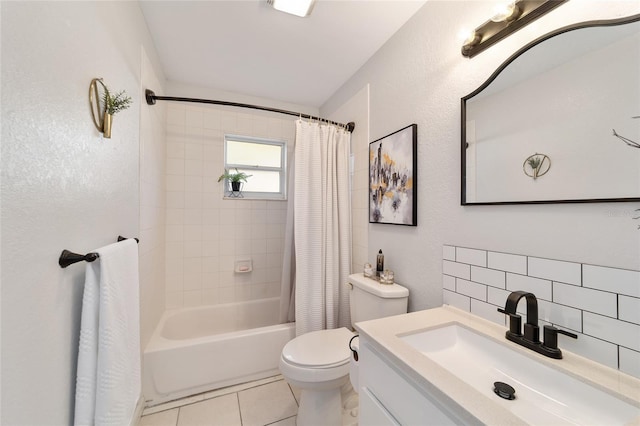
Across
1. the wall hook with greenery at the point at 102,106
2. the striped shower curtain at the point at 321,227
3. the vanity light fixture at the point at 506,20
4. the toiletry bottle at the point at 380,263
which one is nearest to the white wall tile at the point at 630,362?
the toiletry bottle at the point at 380,263

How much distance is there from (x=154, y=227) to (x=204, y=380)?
115 centimetres

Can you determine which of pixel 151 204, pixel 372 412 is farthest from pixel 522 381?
pixel 151 204

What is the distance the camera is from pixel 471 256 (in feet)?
Answer: 3.54

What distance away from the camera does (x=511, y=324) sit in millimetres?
857

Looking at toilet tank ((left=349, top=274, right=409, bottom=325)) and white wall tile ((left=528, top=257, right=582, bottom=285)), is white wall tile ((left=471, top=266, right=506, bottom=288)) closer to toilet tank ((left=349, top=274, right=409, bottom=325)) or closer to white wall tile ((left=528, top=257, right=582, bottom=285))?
white wall tile ((left=528, top=257, right=582, bottom=285))

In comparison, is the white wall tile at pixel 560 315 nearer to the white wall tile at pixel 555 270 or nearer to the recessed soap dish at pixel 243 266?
the white wall tile at pixel 555 270

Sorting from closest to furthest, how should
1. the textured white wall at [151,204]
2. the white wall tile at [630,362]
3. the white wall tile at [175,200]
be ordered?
1. the white wall tile at [630,362]
2. the textured white wall at [151,204]
3. the white wall tile at [175,200]

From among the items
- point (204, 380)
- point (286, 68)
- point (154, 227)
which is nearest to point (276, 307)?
point (204, 380)

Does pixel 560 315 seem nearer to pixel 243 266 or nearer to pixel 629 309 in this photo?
pixel 629 309

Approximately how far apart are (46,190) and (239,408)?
1.63 m

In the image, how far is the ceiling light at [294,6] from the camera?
4.25 ft

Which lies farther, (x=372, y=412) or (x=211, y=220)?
(x=211, y=220)

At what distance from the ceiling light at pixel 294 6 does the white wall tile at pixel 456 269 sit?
1564 millimetres

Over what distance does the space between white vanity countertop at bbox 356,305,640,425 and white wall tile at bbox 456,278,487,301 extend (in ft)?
0.32
